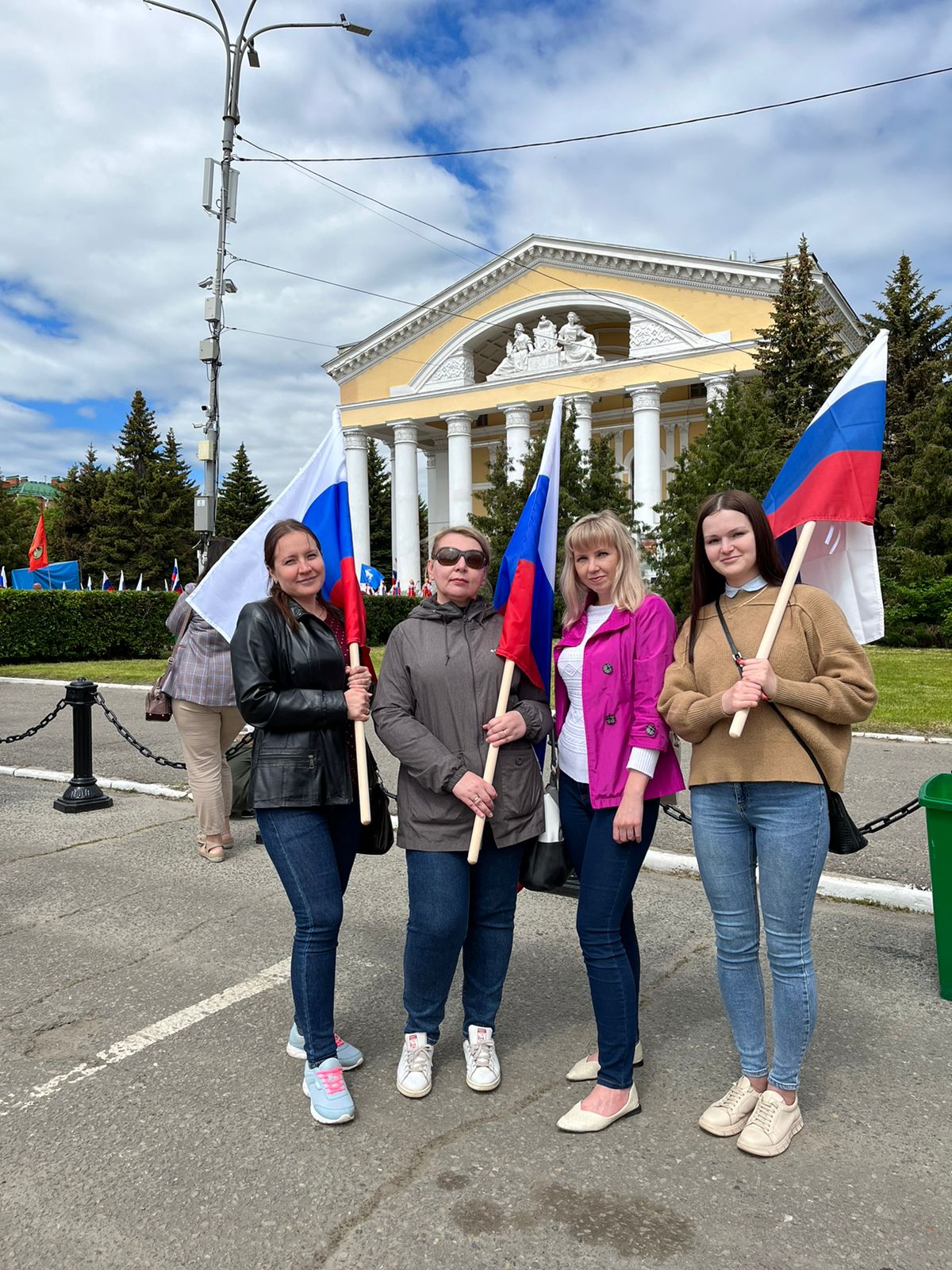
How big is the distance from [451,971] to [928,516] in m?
25.4

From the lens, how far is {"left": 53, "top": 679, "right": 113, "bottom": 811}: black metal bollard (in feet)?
25.2

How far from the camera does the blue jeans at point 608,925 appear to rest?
10.1 feet

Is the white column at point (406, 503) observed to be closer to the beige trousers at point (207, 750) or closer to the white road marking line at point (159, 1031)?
the beige trousers at point (207, 750)

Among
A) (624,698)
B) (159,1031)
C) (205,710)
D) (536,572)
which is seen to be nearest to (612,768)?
(624,698)

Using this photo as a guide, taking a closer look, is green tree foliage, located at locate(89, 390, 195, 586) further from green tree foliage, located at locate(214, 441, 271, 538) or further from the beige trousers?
the beige trousers

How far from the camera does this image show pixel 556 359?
43594mm

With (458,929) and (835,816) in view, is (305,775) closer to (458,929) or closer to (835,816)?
(458,929)

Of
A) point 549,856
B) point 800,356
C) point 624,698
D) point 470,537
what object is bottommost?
point 549,856

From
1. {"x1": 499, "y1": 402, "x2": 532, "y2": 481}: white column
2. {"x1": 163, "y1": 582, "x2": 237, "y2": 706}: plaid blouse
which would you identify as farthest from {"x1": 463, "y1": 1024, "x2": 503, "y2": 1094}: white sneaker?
{"x1": 499, "y1": 402, "x2": 532, "y2": 481}: white column

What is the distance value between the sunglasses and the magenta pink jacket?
507 millimetres

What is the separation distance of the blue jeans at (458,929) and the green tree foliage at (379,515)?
197ft

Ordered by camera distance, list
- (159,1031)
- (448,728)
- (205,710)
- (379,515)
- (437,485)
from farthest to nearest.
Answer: (379,515)
(437,485)
(205,710)
(159,1031)
(448,728)

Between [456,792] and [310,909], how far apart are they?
2.16 feet

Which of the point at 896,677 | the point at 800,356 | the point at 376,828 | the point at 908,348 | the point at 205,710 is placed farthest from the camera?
the point at 908,348
